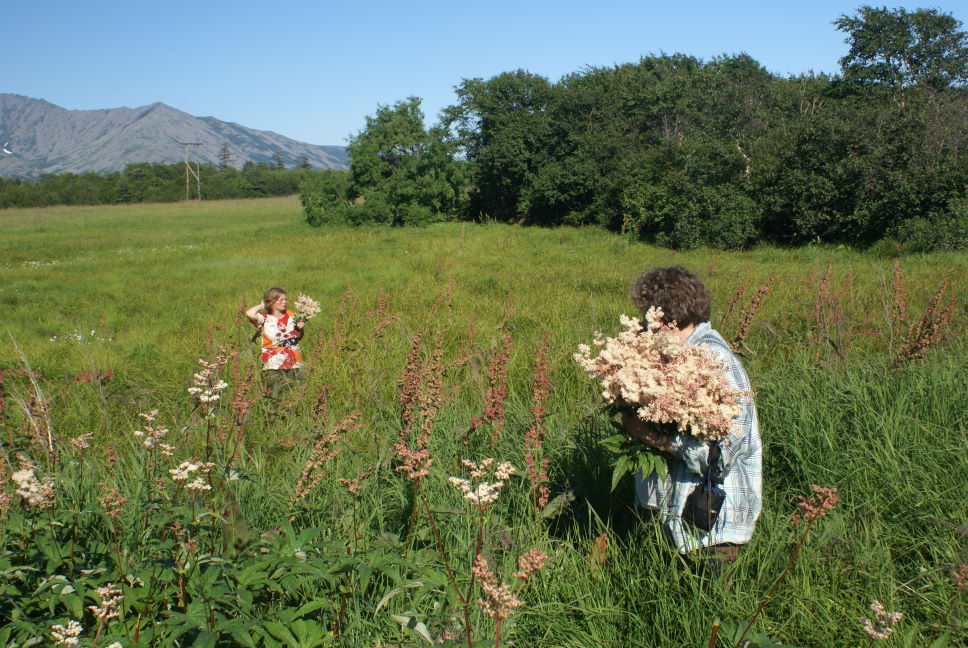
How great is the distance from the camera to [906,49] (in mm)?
23250

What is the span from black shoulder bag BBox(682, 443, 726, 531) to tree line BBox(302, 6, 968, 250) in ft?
57.1

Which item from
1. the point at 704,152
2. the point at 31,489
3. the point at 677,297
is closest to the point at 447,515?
the point at 677,297

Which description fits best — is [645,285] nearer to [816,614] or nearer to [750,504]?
[750,504]

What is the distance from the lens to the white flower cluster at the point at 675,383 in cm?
185

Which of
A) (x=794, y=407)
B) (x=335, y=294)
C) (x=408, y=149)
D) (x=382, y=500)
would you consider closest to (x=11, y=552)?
(x=382, y=500)

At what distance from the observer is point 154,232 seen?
34281 mm

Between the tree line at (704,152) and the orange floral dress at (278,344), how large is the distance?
1681cm

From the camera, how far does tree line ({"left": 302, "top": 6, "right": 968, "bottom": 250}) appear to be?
719 inches

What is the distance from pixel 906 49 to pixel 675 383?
2812 cm

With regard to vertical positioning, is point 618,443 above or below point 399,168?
below

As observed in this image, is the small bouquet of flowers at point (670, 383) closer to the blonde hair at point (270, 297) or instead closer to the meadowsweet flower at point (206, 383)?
the meadowsweet flower at point (206, 383)

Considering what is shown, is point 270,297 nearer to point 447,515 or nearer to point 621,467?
point 447,515

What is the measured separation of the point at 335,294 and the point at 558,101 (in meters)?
26.4

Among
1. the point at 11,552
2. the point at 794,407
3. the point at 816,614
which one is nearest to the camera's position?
the point at 11,552
